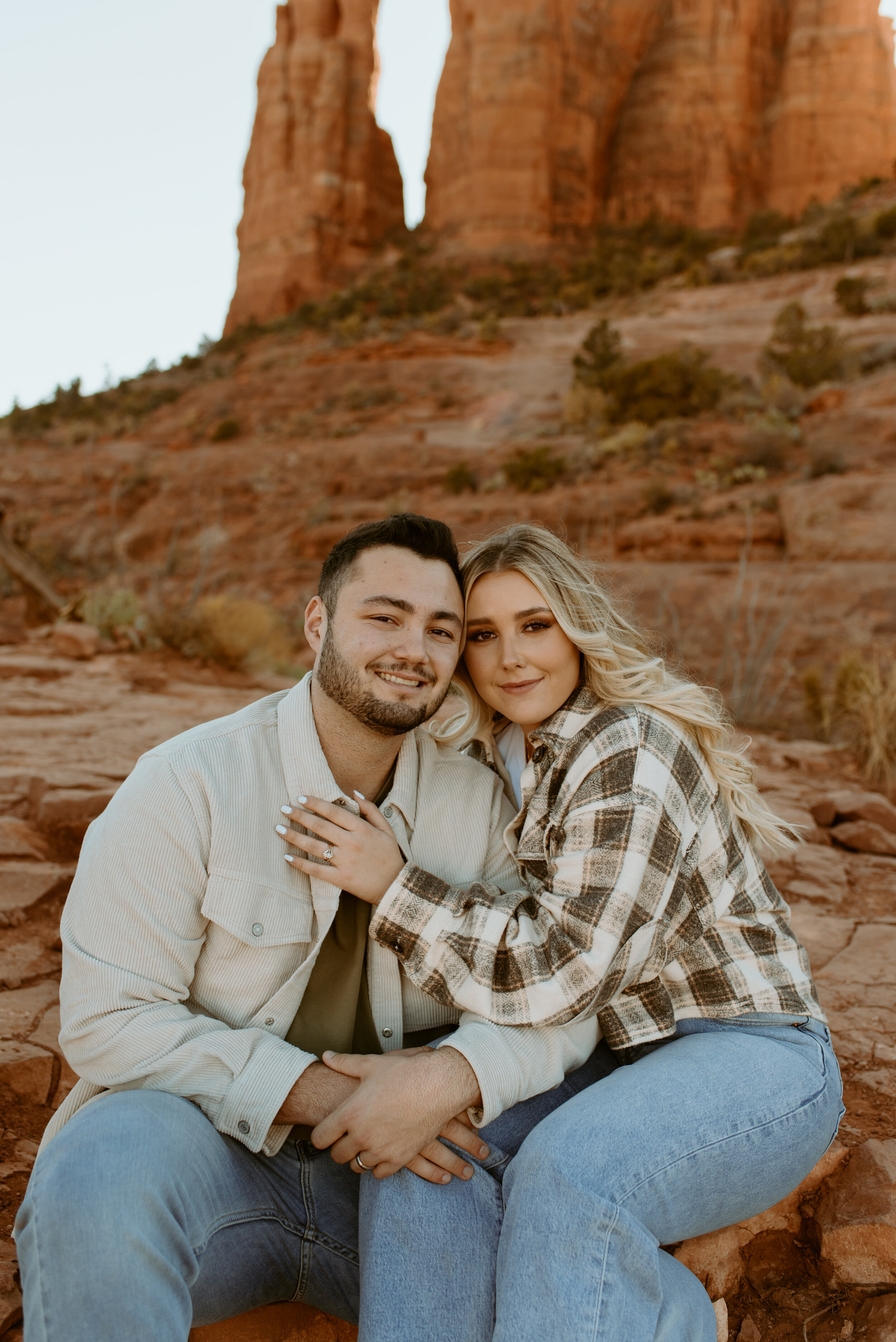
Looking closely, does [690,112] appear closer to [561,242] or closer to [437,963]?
[561,242]

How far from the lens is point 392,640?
1.99m

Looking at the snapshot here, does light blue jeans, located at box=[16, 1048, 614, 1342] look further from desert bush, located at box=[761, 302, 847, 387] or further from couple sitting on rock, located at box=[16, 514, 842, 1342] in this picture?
desert bush, located at box=[761, 302, 847, 387]

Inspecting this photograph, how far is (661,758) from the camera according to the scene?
1.78 m

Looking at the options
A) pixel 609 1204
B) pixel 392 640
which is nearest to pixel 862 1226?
pixel 609 1204

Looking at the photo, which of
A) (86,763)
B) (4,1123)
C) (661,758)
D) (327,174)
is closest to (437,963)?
(661,758)

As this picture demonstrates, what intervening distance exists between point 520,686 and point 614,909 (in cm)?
60

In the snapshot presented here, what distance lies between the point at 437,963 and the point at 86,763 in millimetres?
2913

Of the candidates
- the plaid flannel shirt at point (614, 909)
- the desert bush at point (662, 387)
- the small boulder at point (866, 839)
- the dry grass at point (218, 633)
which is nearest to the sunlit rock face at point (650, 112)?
the desert bush at point (662, 387)

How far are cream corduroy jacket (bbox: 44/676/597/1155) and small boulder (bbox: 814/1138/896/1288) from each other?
70 cm

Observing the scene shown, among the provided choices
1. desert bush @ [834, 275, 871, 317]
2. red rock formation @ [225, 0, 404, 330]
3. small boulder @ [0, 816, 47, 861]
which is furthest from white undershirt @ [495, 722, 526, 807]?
red rock formation @ [225, 0, 404, 330]

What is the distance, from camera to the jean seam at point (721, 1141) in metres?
1.50

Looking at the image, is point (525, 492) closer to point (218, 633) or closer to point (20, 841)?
point (218, 633)

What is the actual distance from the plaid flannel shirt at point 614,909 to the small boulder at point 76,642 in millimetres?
5715

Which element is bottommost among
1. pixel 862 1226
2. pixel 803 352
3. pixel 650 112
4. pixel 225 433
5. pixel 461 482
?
pixel 862 1226
